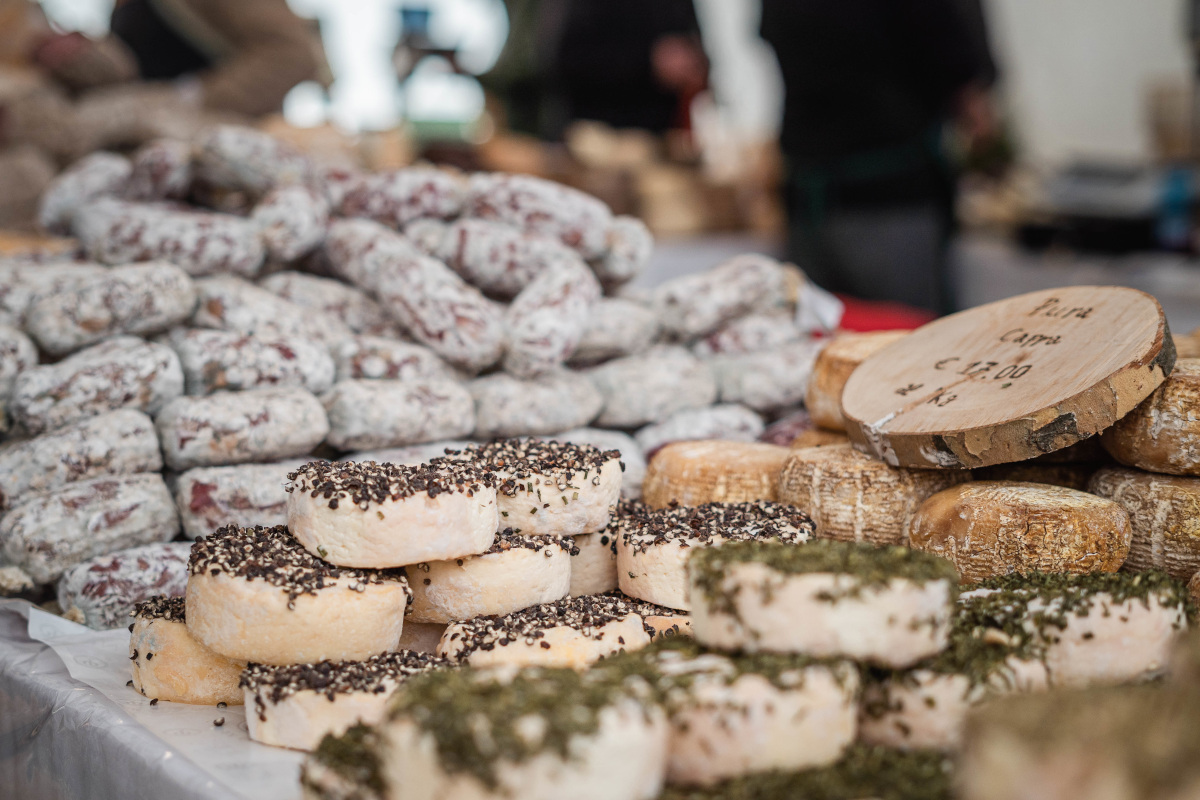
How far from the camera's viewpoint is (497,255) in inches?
95.0

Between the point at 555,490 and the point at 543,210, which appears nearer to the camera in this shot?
the point at 555,490

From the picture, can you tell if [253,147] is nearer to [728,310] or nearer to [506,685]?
[728,310]

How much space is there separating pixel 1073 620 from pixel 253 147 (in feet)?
8.07

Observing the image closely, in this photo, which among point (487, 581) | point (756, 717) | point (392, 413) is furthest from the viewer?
point (392, 413)

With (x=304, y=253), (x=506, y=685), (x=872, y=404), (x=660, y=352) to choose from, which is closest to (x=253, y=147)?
(x=304, y=253)

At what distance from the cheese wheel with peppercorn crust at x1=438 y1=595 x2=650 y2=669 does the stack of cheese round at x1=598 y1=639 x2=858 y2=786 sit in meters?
0.30

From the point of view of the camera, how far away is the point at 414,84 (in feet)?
20.8

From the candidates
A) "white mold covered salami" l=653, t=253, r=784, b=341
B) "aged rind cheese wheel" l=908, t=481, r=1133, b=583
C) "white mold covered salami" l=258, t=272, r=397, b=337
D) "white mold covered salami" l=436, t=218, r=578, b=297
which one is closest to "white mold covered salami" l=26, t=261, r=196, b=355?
"white mold covered salami" l=258, t=272, r=397, b=337

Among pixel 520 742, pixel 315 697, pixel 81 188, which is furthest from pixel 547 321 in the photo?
pixel 81 188

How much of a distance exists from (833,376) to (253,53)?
3.59m

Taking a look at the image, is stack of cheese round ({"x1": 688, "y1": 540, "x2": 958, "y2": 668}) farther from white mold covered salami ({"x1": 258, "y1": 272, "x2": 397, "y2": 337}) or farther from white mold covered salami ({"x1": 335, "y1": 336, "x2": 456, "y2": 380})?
white mold covered salami ({"x1": 258, "y1": 272, "x2": 397, "y2": 337})

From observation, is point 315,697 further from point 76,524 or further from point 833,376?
point 833,376

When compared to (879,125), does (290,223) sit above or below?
below

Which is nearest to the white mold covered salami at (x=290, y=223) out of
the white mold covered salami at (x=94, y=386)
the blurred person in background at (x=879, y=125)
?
the white mold covered salami at (x=94, y=386)
